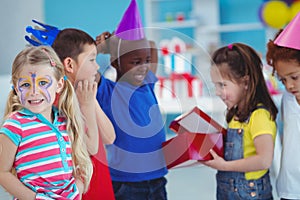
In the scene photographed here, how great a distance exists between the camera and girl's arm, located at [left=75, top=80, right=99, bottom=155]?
1.32m

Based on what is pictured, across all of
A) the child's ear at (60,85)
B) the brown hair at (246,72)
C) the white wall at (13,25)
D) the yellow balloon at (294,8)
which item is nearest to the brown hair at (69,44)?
the child's ear at (60,85)

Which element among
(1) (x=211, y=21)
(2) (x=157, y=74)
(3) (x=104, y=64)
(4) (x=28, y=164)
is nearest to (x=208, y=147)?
(2) (x=157, y=74)

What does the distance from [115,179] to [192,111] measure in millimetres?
292

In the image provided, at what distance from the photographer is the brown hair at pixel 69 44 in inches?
53.1

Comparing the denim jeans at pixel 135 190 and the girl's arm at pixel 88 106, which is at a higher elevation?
the girl's arm at pixel 88 106

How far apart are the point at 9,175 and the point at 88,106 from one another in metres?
0.27

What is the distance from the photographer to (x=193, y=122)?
1.48 m

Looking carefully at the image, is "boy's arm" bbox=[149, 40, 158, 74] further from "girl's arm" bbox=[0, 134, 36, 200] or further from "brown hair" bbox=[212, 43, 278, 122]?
"girl's arm" bbox=[0, 134, 36, 200]

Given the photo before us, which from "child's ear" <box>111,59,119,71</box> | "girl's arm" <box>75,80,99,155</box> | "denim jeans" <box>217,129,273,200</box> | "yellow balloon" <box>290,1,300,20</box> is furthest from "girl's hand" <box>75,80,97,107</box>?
"yellow balloon" <box>290,1,300,20</box>

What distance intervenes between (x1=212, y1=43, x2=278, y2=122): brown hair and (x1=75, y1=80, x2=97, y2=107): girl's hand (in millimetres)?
465

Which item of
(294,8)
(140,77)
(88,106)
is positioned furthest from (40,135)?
(294,8)

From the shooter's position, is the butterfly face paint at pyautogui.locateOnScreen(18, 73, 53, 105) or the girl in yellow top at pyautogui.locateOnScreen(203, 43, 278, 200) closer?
the butterfly face paint at pyautogui.locateOnScreen(18, 73, 53, 105)

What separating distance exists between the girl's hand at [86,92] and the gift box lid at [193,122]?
0.93ft

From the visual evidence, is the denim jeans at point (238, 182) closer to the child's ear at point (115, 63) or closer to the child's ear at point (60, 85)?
the child's ear at point (115, 63)
